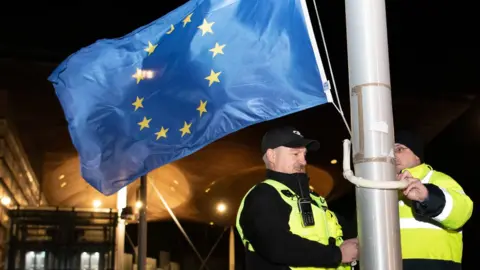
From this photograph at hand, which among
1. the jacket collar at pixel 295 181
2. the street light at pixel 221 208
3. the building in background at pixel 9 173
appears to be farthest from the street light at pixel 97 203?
the jacket collar at pixel 295 181

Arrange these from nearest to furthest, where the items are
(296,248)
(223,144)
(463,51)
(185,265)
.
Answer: (296,248)
(463,51)
(223,144)
(185,265)

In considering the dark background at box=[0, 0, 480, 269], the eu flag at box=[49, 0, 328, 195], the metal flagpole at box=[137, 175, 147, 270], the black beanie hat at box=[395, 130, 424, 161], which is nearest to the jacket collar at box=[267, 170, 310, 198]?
the eu flag at box=[49, 0, 328, 195]

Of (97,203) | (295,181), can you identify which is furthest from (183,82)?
(97,203)

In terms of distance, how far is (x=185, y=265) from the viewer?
18.0 m

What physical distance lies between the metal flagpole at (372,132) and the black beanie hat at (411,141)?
0.88 metres

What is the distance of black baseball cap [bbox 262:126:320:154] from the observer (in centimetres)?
313

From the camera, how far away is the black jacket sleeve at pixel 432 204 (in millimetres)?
2553

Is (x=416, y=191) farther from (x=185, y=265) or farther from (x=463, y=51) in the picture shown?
(x=185, y=265)

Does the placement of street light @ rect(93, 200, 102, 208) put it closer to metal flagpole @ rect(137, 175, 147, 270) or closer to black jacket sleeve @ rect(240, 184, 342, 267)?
metal flagpole @ rect(137, 175, 147, 270)

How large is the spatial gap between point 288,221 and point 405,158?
688 millimetres

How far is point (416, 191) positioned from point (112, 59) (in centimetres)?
166

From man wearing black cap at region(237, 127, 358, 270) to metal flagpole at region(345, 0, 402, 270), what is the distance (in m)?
0.54

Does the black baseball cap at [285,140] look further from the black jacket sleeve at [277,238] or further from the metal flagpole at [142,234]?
the metal flagpole at [142,234]

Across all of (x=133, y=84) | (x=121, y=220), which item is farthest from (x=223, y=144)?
(x=133, y=84)
